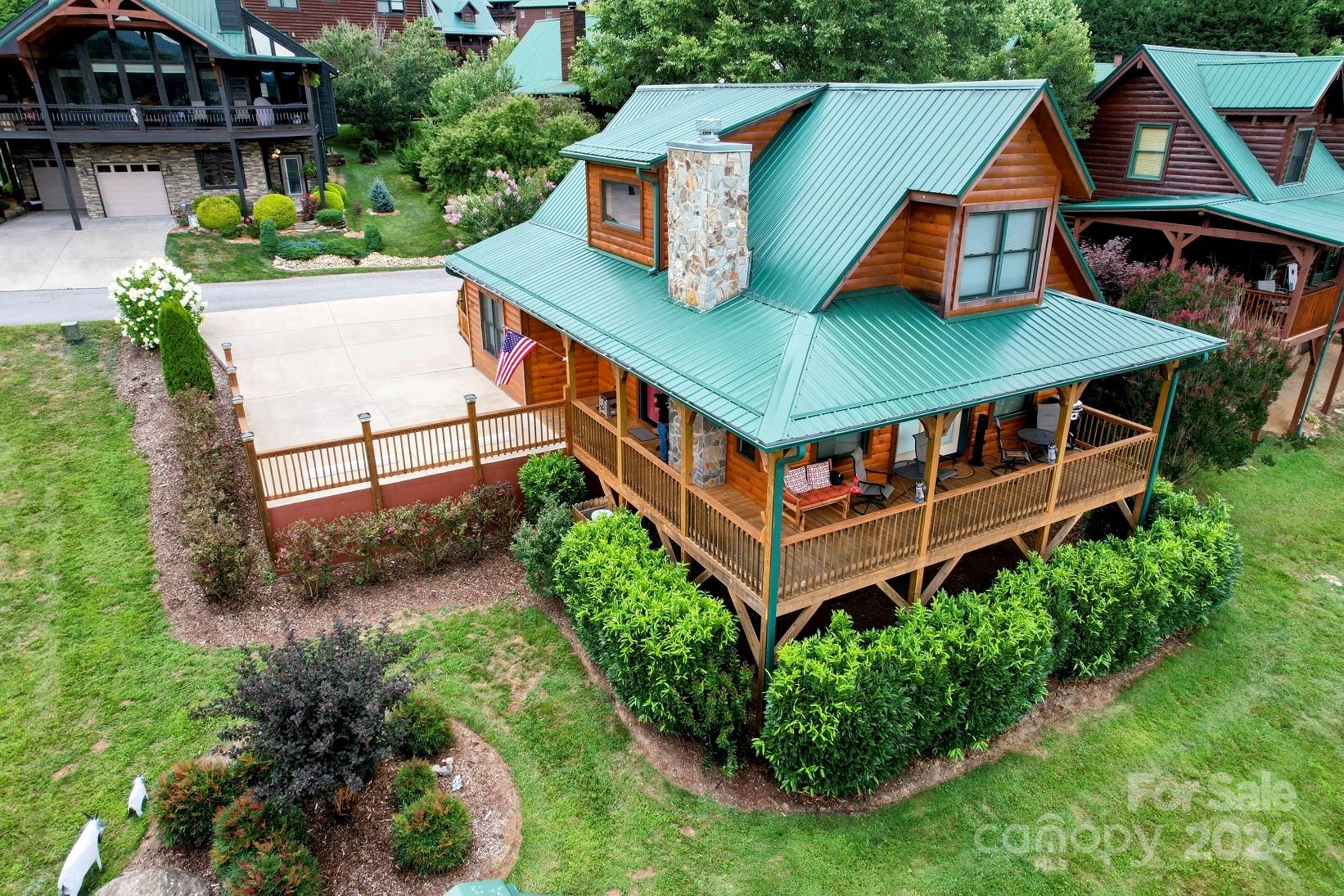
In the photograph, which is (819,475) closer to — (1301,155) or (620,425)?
(620,425)

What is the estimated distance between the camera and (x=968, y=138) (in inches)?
437

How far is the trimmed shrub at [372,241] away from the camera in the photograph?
104 ft

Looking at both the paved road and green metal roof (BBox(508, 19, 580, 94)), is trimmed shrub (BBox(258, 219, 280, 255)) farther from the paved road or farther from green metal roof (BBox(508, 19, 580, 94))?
green metal roof (BBox(508, 19, 580, 94))

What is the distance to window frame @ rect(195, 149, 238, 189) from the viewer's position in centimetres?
3366

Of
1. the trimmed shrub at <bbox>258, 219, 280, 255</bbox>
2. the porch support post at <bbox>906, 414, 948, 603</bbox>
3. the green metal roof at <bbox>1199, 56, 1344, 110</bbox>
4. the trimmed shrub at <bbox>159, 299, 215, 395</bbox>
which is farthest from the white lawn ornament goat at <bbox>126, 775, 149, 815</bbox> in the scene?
the green metal roof at <bbox>1199, 56, 1344, 110</bbox>

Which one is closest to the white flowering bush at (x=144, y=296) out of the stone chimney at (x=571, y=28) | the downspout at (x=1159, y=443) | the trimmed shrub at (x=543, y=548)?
the trimmed shrub at (x=543, y=548)

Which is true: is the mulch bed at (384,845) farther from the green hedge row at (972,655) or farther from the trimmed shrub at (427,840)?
the green hedge row at (972,655)

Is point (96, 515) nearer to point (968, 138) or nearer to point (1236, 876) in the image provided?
point (968, 138)

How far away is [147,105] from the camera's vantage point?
3216cm

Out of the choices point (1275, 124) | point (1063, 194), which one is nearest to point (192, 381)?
point (1063, 194)

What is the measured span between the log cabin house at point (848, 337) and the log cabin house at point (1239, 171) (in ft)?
25.5

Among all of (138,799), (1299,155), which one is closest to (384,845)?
(138,799)

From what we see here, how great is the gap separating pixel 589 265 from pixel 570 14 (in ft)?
102

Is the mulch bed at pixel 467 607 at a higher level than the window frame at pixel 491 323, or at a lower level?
lower
